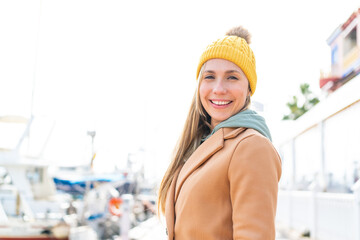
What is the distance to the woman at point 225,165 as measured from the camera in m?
1.62

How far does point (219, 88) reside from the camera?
198 centimetres

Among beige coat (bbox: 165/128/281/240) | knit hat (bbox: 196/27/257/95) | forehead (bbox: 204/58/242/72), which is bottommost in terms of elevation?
beige coat (bbox: 165/128/281/240)

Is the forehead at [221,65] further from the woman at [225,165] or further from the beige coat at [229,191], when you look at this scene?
the beige coat at [229,191]

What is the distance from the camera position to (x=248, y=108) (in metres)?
2.07

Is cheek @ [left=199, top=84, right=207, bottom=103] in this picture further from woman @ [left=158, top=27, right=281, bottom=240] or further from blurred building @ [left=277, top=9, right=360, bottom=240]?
blurred building @ [left=277, top=9, right=360, bottom=240]

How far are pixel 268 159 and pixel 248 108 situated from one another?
0.45 meters

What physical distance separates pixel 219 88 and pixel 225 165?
0.38 m

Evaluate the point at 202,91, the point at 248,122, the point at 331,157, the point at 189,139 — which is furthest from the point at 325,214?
the point at 248,122

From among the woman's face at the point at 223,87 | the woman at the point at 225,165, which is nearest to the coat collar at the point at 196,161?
the woman at the point at 225,165

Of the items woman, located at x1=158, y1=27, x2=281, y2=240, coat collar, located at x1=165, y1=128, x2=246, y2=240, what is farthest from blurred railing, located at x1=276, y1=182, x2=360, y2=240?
coat collar, located at x1=165, y1=128, x2=246, y2=240

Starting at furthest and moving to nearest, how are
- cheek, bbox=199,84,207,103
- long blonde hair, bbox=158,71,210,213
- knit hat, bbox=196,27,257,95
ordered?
long blonde hair, bbox=158,71,210,213 → cheek, bbox=199,84,207,103 → knit hat, bbox=196,27,257,95

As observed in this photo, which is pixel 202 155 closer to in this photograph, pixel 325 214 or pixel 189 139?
pixel 189 139

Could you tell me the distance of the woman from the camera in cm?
162

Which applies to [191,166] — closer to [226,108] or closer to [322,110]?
[226,108]
